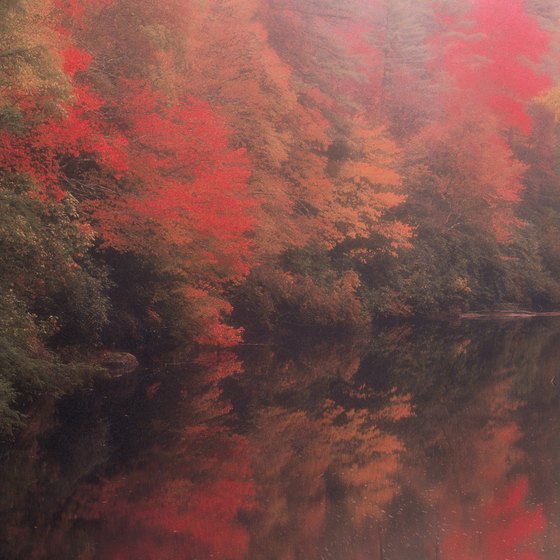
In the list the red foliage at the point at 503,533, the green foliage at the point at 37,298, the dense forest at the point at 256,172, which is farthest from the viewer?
the dense forest at the point at 256,172

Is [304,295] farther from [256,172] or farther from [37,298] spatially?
[37,298]

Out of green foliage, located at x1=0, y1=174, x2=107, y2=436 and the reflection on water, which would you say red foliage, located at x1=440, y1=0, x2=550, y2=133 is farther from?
green foliage, located at x1=0, y1=174, x2=107, y2=436

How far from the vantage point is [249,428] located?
1280cm

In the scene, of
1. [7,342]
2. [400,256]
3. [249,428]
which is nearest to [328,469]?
[249,428]

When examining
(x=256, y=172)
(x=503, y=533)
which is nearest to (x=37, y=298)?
(x=256, y=172)

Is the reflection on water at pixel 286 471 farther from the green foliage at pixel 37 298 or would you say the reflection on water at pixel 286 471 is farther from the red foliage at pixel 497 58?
the red foliage at pixel 497 58

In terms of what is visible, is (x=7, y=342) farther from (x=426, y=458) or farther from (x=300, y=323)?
(x=300, y=323)

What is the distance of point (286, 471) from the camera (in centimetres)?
1023

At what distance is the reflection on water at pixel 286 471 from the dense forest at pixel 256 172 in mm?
1651

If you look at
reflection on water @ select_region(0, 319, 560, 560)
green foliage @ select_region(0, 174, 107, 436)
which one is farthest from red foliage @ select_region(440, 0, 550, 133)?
green foliage @ select_region(0, 174, 107, 436)

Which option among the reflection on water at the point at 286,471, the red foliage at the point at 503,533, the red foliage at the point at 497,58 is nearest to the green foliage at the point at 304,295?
the reflection on water at the point at 286,471

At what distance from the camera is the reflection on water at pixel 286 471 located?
7633mm

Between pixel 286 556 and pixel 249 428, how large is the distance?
18.1 ft

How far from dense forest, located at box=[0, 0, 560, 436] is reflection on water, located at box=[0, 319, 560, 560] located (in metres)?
1.65
